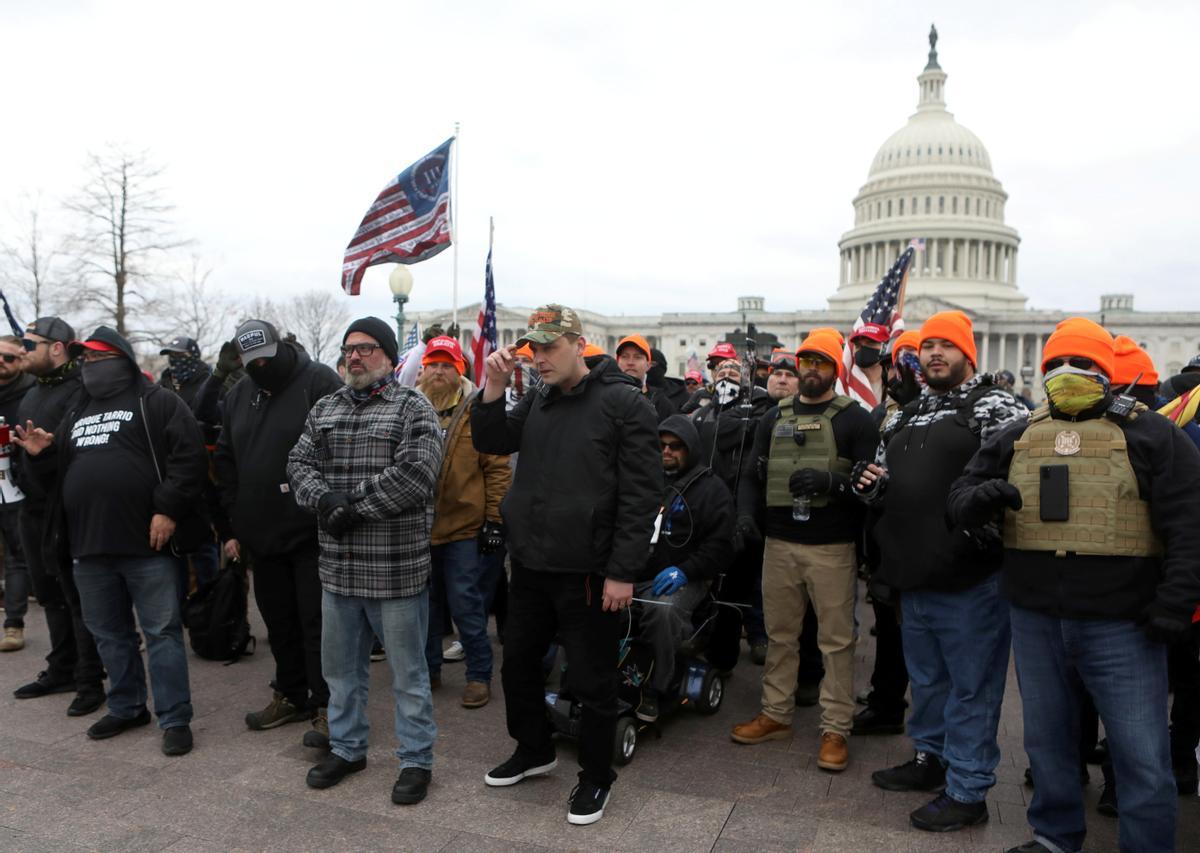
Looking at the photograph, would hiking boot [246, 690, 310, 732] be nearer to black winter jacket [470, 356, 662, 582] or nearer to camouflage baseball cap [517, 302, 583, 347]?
black winter jacket [470, 356, 662, 582]

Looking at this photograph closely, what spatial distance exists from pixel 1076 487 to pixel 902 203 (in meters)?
105

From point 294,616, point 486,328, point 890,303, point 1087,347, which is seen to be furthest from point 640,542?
point 890,303

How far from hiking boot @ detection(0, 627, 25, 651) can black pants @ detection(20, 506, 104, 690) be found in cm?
73

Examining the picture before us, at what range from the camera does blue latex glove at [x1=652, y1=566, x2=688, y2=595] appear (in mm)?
5312

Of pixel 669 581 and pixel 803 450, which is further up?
pixel 803 450

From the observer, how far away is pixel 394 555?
16.2 feet

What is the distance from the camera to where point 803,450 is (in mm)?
5695

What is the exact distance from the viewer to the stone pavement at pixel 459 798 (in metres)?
4.38

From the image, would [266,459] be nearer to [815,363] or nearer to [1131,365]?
[815,363]

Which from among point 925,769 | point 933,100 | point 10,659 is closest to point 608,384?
point 925,769

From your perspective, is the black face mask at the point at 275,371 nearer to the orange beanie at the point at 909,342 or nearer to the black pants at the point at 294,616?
the black pants at the point at 294,616

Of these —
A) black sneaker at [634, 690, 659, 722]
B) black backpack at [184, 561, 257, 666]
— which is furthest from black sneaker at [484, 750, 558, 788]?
black backpack at [184, 561, 257, 666]

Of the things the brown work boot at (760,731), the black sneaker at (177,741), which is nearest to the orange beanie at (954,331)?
the brown work boot at (760,731)

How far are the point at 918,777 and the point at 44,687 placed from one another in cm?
581
